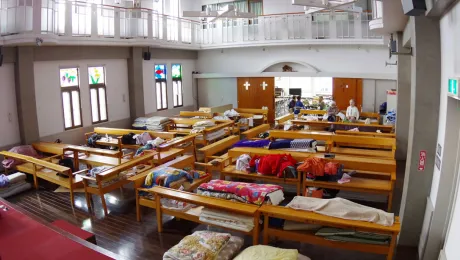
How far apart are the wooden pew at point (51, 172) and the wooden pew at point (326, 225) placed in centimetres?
430

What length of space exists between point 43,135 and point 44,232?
9.05 metres

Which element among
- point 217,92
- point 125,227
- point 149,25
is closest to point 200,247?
point 125,227

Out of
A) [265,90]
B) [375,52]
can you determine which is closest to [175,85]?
[265,90]

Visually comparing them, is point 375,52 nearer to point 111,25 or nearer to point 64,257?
point 111,25

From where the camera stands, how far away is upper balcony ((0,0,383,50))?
986cm

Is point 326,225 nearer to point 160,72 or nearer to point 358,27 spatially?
point 358,27

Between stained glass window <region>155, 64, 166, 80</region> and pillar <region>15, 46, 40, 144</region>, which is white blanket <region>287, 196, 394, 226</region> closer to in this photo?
pillar <region>15, 46, 40, 144</region>

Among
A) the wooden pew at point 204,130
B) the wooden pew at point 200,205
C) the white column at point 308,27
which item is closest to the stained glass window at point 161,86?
the wooden pew at point 204,130

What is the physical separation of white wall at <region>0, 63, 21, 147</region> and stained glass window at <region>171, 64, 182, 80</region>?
772cm

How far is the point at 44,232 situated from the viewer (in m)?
3.65

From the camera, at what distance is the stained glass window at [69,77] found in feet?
41.2

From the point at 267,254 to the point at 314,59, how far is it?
1355 centimetres

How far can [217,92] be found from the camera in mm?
18812

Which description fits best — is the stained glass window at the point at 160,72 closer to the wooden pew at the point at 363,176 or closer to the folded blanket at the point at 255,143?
the folded blanket at the point at 255,143
